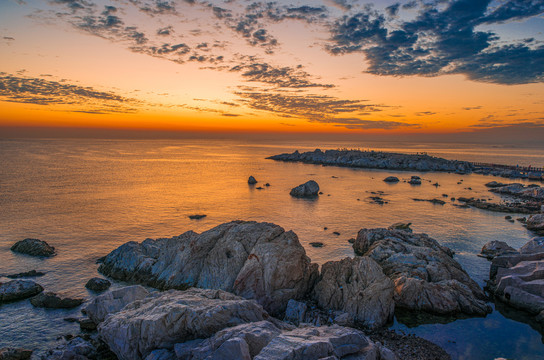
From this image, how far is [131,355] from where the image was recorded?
16.2m

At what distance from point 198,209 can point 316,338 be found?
51.1 m

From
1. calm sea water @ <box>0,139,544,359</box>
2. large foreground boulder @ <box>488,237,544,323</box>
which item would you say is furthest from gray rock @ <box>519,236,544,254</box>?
calm sea water @ <box>0,139,544,359</box>

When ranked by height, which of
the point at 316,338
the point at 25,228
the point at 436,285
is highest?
the point at 316,338

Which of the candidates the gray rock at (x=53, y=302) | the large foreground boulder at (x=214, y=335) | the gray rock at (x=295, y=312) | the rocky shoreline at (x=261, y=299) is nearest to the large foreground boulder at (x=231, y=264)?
the rocky shoreline at (x=261, y=299)

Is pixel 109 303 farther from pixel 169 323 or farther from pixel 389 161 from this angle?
pixel 389 161

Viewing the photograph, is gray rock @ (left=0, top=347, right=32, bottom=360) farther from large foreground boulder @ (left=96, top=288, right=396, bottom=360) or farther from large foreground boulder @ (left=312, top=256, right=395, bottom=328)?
large foreground boulder @ (left=312, top=256, right=395, bottom=328)

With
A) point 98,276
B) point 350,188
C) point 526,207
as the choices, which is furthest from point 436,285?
point 350,188

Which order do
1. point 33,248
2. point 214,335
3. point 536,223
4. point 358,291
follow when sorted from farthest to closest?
point 536,223 → point 33,248 → point 358,291 → point 214,335

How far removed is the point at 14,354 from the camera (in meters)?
18.2

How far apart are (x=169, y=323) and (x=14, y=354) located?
10.7 meters

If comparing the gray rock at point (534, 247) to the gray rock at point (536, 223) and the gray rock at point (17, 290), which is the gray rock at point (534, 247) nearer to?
the gray rock at point (536, 223)

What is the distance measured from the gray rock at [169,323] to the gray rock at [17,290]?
1373 cm

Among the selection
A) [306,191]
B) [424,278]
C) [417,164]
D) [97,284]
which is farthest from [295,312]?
[417,164]

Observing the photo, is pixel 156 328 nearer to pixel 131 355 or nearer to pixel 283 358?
pixel 131 355
